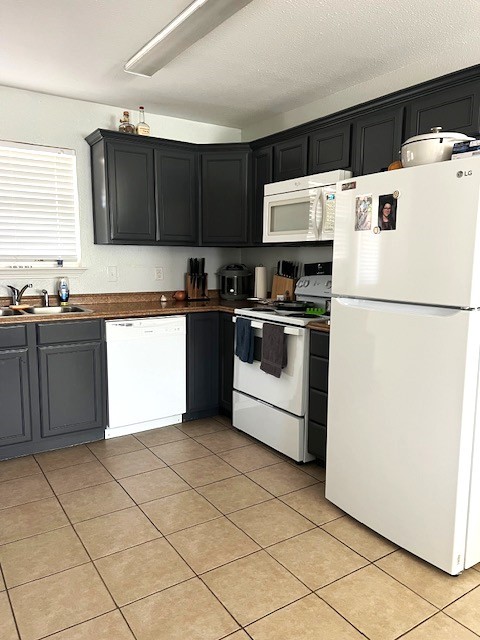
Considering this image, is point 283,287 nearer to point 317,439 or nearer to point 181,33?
point 317,439

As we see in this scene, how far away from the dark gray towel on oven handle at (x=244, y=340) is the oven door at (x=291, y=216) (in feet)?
2.20

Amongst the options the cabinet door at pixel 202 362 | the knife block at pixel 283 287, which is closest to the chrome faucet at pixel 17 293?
the cabinet door at pixel 202 362

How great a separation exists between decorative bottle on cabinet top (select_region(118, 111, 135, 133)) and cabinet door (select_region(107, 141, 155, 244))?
0.66 feet

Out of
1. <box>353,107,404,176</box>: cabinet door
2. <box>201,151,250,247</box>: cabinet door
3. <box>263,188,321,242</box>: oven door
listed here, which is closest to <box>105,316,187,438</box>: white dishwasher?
<box>201,151,250,247</box>: cabinet door

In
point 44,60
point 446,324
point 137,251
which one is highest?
point 44,60

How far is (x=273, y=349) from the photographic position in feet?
9.98

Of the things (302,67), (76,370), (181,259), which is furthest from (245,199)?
(76,370)

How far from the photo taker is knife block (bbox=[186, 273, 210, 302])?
4.19 meters

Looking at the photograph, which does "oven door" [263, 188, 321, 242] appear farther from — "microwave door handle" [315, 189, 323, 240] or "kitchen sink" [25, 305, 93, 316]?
"kitchen sink" [25, 305, 93, 316]

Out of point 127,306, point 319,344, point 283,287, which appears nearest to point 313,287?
point 283,287

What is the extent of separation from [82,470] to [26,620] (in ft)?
4.07

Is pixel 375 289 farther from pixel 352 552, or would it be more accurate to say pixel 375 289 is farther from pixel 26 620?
pixel 26 620

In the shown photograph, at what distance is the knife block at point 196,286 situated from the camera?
13.8ft

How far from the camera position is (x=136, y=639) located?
5.31 feet
